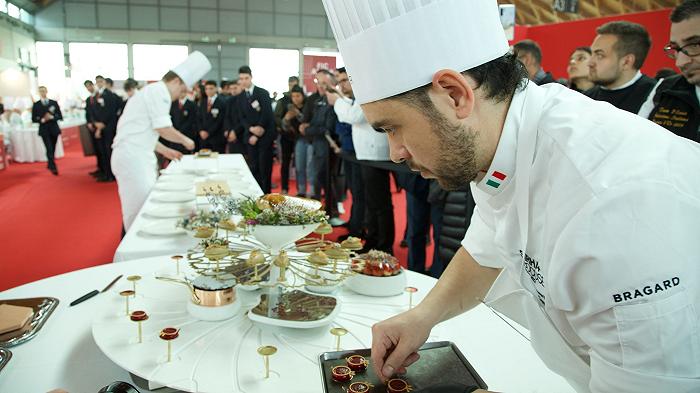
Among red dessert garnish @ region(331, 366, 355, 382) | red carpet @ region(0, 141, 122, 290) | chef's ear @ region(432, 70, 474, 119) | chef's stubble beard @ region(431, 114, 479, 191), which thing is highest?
chef's ear @ region(432, 70, 474, 119)

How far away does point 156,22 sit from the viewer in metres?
15.1

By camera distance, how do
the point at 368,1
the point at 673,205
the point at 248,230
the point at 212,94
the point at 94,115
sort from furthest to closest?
the point at 94,115
the point at 212,94
the point at 248,230
the point at 368,1
the point at 673,205

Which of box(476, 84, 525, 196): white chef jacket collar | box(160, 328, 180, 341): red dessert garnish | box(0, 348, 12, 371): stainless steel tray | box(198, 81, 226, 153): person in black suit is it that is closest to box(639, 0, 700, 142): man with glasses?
box(476, 84, 525, 196): white chef jacket collar

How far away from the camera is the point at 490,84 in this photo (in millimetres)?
778

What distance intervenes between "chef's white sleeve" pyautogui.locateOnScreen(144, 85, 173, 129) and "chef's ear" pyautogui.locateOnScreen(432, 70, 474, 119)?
3023 mm

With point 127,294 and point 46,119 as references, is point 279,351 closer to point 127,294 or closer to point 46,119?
point 127,294

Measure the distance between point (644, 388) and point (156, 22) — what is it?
16.7 m

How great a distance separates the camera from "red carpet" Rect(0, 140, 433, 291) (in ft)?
11.6

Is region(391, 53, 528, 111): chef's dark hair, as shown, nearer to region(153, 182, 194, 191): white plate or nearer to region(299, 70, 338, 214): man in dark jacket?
region(153, 182, 194, 191): white plate

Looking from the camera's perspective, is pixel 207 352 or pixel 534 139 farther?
pixel 207 352

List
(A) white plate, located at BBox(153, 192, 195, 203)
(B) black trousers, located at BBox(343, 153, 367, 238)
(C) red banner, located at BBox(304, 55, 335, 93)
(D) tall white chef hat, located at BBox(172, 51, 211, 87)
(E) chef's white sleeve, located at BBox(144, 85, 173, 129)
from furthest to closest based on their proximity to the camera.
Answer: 1. (C) red banner, located at BBox(304, 55, 335, 93)
2. (B) black trousers, located at BBox(343, 153, 367, 238)
3. (D) tall white chef hat, located at BBox(172, 51, 211, 87)
4. (E) chef's white sleeve, located at BBox(144, 85, 173, 129)
5. (A) white plate, located at BBox(153, 192, 195, 203)

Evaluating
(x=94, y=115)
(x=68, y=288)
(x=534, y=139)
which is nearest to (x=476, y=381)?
(x=534, y=139)

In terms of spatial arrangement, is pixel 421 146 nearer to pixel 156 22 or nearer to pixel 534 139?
pixel 534 139

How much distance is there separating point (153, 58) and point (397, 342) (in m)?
16.3
